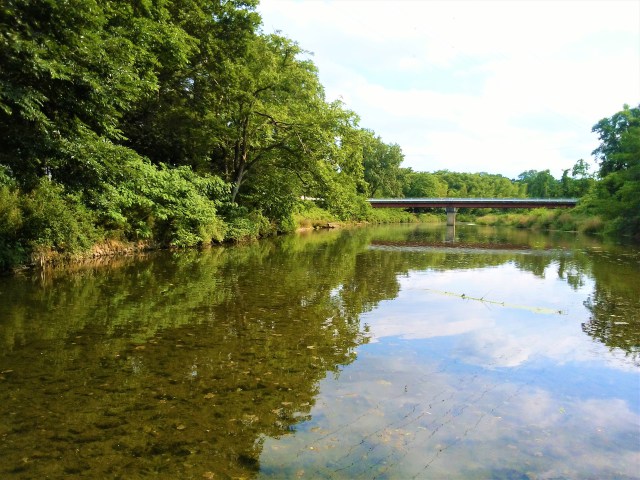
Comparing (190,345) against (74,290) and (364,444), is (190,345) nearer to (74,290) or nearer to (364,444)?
(364,444)

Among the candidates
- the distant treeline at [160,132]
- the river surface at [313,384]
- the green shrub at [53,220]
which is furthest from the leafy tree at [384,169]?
the river surface at [313,384]

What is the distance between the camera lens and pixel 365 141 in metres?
28.3

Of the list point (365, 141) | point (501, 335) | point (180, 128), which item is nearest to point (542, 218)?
point (365, 141)

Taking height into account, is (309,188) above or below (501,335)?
above

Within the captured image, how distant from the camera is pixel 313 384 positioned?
530 centimetres

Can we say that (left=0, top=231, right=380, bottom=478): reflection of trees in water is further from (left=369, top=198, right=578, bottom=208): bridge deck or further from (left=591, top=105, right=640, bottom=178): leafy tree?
(left=369, top=198, right=578, bottom=208): bridge deck

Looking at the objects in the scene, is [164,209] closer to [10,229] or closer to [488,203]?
[10,229]

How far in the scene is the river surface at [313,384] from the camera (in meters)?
3.73

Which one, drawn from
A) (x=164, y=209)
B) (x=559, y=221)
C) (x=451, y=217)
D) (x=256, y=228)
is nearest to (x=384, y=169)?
(x=451, y=217)

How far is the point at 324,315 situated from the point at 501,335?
3.29m

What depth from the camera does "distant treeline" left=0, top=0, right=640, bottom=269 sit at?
10.6 meters

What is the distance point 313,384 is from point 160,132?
2154 cm

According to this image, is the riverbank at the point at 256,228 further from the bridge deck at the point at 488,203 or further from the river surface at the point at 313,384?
the river surface at the point at 313,384

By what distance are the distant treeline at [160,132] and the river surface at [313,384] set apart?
3413 millimetres
